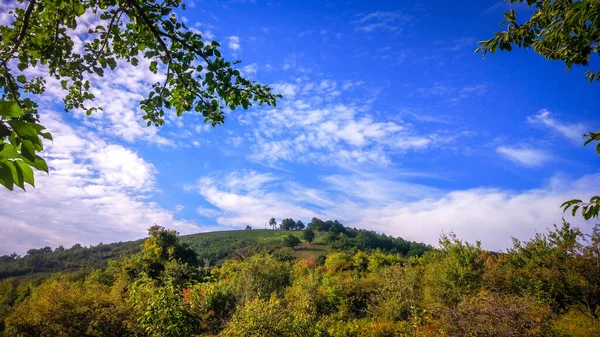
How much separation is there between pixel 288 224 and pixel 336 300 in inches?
4409

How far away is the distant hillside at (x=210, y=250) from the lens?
61.2 metres

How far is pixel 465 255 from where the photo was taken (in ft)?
74.3

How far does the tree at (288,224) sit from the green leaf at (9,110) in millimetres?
138039

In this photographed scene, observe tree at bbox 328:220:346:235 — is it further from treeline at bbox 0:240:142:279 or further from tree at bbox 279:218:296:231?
treeline at bbox 0:240:142:279

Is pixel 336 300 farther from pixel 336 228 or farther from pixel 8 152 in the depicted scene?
pixel 336 228

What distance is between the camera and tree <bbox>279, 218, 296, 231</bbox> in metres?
137

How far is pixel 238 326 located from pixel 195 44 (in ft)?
27.7

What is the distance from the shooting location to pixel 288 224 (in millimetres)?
137750

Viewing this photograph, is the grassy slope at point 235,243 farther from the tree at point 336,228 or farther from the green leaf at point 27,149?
the green leaf at point 27,149

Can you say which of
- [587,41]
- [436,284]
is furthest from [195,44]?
[436,284]

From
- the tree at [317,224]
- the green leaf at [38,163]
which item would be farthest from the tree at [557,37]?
the tree at [317,224]

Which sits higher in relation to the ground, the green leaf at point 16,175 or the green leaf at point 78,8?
the green leaf at point 78,8

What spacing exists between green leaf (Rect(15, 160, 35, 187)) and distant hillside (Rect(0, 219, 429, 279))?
4951 cm

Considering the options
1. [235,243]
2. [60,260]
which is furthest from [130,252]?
[235,243]
